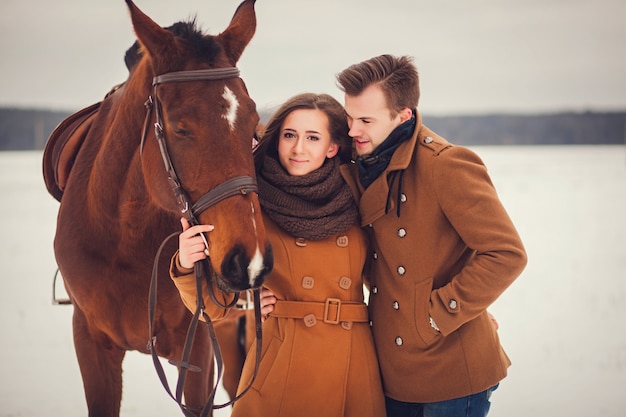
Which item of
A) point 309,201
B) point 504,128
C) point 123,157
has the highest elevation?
point 504,128

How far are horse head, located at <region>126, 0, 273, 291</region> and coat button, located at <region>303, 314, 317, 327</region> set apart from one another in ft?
1.24

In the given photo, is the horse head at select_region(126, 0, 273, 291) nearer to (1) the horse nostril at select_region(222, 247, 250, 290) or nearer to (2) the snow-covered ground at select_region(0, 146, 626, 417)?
(1) the horse nostril at select_region(222, 247, 250, 290)

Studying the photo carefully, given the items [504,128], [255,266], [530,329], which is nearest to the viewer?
[255,266]

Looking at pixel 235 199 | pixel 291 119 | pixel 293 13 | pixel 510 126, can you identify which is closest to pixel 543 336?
pixel 291 119

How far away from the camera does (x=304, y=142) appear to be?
2.27 metres

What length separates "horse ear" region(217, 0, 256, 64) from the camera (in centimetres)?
220

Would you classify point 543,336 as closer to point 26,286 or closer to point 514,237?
point 514,237

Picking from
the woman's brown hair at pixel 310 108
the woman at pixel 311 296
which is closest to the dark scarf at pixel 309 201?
the woman at pixel 311 296

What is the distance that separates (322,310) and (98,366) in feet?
4.43

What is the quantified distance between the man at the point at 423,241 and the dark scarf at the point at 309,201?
0.09 meters

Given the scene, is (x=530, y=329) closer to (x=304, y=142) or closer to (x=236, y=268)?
(x=304, y=142)

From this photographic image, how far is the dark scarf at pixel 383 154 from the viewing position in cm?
221

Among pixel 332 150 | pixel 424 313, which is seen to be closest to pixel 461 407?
pixel 424 313

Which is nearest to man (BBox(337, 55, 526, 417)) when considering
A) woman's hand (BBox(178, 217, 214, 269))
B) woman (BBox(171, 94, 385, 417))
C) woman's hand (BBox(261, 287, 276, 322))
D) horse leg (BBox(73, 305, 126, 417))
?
woman (BBox(171, 94, 385, 417))
